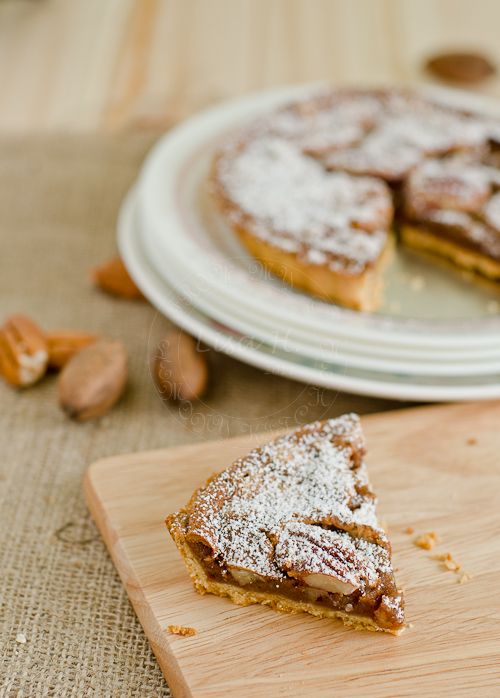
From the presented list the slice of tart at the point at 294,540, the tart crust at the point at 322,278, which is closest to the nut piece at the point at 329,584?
the slice of tart at the point at 294,540

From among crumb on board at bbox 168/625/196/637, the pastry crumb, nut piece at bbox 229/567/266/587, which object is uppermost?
nut piece at bbox 229/567/266/587

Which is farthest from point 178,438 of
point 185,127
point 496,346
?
point 185,127

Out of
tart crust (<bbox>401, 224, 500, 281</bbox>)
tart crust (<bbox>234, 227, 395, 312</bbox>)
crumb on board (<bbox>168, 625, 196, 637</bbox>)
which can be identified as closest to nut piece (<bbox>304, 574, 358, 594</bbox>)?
crumb on board (<bbox>168, 625, 196, 637</bbox>)

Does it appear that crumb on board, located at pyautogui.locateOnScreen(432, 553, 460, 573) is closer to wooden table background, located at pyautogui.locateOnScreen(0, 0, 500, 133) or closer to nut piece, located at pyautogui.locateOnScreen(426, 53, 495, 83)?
wooden table background, located at pyautogui.locateOnScreen(0, 0, 500, 133)

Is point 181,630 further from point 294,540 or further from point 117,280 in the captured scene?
point 117,280

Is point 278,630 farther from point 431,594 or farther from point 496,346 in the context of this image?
point 496,346

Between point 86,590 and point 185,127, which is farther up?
point 185,127
